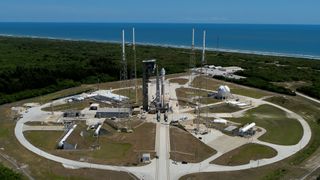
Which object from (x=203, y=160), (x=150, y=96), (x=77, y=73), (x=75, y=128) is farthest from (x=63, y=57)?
(x=203, y=160)

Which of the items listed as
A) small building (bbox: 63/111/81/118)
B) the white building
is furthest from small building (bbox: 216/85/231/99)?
small building (bbox: 63/111/81/118)

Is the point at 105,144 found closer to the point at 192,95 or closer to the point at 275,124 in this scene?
the point at 275,124

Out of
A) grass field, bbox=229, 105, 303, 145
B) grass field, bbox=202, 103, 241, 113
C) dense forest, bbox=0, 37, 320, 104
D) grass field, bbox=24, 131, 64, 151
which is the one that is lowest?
grass field, bbox=24, 131, 64, 151

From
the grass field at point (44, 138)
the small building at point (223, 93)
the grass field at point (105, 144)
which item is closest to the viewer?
the grass field at point (105, 144)

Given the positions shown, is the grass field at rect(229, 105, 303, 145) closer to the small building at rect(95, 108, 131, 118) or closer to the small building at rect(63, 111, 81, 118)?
the small building at rect(95, 108, 131, 118)

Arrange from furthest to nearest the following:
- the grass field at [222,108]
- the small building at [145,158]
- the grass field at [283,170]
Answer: the grass field at [222,108] → the small building at [145,158] → the grass field at [283,170]

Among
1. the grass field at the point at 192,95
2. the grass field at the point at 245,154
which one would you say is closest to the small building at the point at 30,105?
the grass field at the point at 192,95

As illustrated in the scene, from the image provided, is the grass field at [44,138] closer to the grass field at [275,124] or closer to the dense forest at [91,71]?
the dense forest at [91,71]
